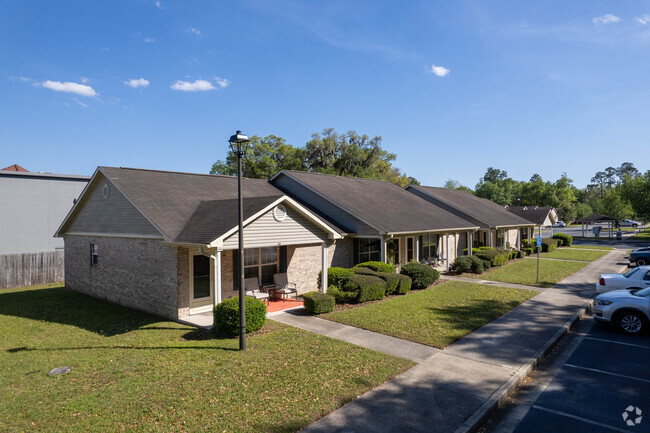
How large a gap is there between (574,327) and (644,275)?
4670 millimetres

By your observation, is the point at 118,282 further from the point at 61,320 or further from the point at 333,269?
the point at 333,269

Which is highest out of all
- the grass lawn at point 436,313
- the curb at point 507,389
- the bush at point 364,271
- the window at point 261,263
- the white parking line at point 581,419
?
the window at point 261,263

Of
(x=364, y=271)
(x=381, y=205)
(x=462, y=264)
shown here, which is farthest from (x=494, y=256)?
(x=364, y=271)

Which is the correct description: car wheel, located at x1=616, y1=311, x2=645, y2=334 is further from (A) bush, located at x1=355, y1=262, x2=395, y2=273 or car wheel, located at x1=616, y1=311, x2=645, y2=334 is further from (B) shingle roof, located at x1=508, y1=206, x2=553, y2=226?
(B) shingle roof, located at x1=508, y1=206, x2=553, y2=226

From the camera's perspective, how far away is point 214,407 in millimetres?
6586

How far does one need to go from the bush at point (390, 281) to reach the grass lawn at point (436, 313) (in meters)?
0.54

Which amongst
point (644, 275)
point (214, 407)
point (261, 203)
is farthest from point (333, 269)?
point (644, 275)

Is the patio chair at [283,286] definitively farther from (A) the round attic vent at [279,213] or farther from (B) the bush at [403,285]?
(B) the bush at [403,285]

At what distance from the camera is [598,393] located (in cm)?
728

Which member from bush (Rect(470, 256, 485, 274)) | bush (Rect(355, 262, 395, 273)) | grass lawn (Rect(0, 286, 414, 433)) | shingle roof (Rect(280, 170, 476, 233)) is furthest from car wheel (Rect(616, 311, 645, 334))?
bush (Rect(470, 256, 485, 274))

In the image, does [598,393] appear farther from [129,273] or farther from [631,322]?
[129,273]

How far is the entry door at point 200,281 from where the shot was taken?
1295cm

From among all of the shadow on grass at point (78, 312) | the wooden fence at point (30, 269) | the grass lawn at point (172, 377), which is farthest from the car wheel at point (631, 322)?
the wooden fence at point (30, 269)

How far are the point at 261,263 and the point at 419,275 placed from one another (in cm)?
766
